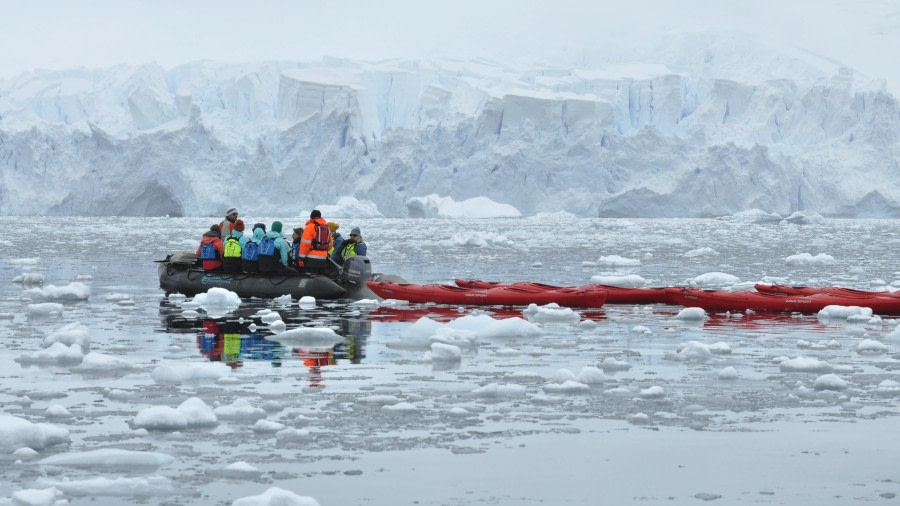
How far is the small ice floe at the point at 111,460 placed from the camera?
476 cm

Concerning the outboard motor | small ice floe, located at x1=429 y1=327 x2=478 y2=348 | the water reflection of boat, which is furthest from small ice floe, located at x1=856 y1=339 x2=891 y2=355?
the outboard motor

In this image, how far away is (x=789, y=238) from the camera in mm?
36188

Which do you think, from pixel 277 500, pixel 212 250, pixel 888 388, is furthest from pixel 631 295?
pixel 277 500

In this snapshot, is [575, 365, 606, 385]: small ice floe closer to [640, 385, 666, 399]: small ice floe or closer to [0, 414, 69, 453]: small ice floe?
[640, 385, 666, 399]: small ice floe

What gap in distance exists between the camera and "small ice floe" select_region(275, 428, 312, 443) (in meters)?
5.33

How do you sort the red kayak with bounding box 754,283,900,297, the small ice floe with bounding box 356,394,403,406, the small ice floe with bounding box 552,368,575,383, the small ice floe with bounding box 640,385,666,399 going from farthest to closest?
the red kayak with bounding box 754,283,900,297
the small ice floe with bounding box 552,368,575,383
the small ice floe with bounding box 640,385,666,399
the small ice floe with bounding box 356,394,403,406

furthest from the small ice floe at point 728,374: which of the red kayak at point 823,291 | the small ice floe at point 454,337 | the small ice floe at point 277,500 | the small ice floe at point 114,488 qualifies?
the red kayak at point 823,291

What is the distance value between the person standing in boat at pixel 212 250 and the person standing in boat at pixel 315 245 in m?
0.99

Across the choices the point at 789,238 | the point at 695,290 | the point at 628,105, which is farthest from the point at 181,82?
the point at 695,290

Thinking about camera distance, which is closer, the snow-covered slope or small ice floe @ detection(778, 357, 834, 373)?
small ice floe @ detection(778, 357, 834, 373)

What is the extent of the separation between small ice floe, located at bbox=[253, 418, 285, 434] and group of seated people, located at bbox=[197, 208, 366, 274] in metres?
7.65

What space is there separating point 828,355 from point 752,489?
439 cm

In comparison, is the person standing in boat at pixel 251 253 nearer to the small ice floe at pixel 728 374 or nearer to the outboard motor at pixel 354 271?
the outboard motor at pixel 354 271

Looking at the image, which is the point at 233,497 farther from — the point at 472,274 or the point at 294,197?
the point at 294,197
